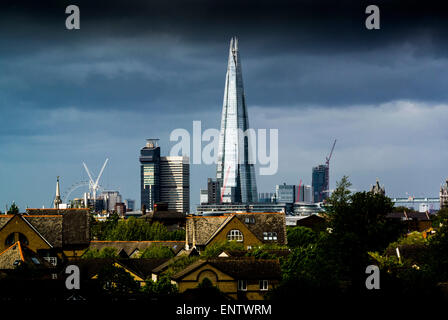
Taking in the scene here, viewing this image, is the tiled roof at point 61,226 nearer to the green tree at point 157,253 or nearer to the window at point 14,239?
the window at point 14,239

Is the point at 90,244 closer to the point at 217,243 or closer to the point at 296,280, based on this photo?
the point at 217,243

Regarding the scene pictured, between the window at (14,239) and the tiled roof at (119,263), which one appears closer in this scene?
the tiled roof at (119,263)

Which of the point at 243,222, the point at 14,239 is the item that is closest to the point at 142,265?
the point at 14,239

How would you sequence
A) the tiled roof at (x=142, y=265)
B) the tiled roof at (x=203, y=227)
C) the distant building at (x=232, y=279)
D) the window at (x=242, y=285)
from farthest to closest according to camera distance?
the tiled roof at (x=203, y=227) → the tiled roof at (x=142, y=265) → the window at (x=242, y=285) → the distant building at (x=232, y=279)

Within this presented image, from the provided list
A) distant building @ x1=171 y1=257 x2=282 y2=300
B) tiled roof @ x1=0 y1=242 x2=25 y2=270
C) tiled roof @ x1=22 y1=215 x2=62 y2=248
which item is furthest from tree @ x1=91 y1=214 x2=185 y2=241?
distant building @ x1=171 y1=257 x2=282 y2=300

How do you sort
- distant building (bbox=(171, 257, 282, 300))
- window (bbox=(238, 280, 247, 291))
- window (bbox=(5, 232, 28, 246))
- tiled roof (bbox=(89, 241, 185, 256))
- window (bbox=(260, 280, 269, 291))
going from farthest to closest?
tiled roof (bbox=(89, 241, 185, 256)) → window (bbox=(5, 232, 28, 246)) → window (bbox=(260, 280, 269, 291)) → window (bbox=(238, 280, 247, 291)) → distant building (bbox=(171, 257, 282, 300))

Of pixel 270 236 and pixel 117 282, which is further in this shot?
pixel 270 236

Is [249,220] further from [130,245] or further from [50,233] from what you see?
[50,233]

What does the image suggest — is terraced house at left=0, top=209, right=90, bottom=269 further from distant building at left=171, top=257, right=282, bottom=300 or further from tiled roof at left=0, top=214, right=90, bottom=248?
distant building at left=171, top=257, right=282, bottom=300

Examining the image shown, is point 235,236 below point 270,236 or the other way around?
the other way around

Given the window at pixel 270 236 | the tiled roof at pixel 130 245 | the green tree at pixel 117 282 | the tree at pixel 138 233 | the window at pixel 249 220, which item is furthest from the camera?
the tree at pixel 138 233

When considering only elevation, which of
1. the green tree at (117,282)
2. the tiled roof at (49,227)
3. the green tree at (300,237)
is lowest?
the green tree at (117,282)

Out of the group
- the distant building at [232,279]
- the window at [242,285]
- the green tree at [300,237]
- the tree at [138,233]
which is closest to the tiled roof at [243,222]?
the green tree at [300,237]
